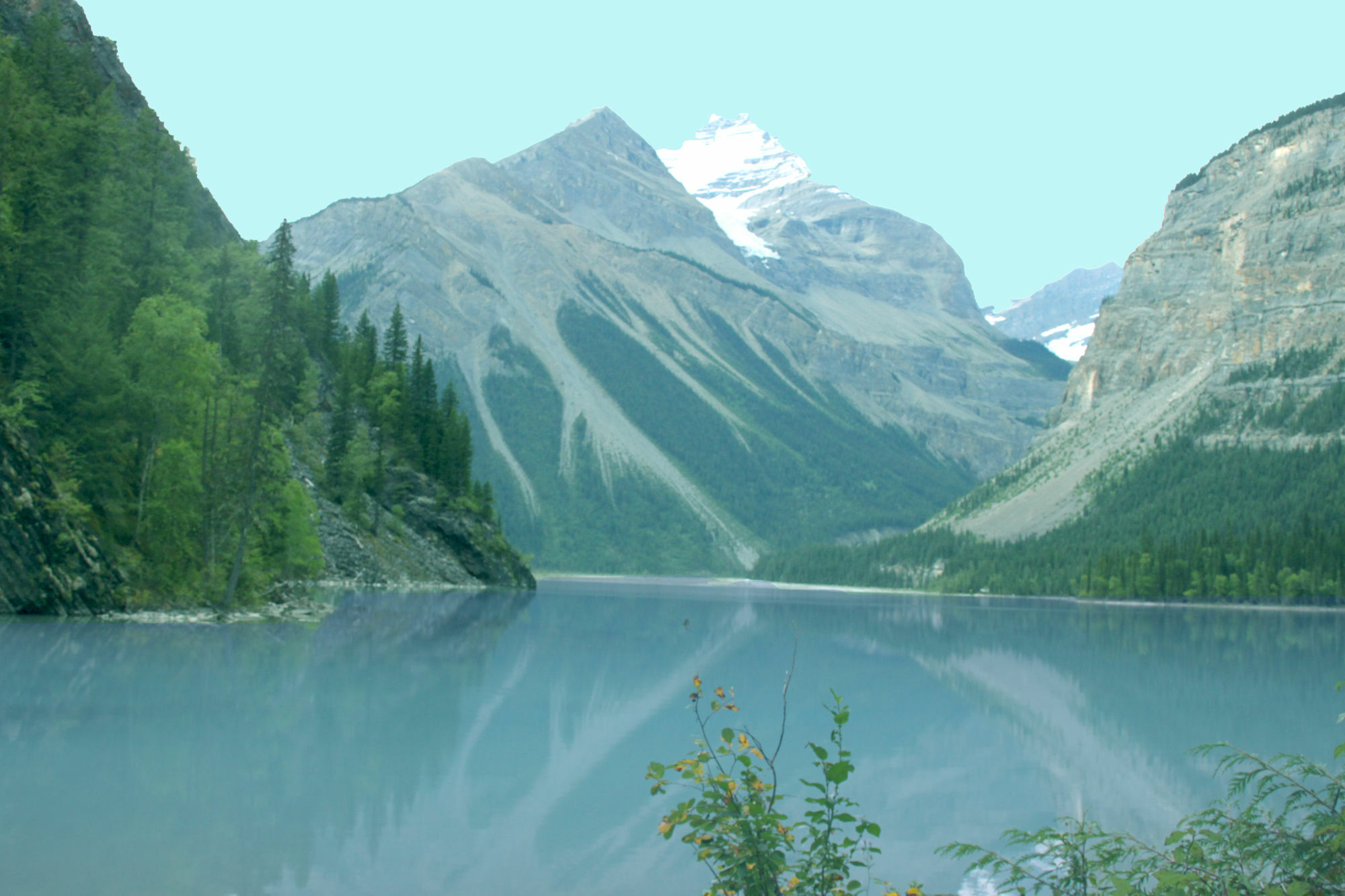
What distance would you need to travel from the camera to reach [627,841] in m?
17.2

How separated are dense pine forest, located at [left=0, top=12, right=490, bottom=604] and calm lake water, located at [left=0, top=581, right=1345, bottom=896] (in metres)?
5.40

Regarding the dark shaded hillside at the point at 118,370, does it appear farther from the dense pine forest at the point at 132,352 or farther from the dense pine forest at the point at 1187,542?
the dense pine forest at the point at 1187,542

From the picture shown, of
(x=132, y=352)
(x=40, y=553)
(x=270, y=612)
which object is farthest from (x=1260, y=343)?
(x=40, y=553)

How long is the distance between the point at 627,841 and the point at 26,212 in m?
39.6

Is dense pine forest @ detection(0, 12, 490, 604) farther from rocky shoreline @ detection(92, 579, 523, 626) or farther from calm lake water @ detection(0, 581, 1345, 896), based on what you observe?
calm lake water @ detection(0, 581, 1345, 896)

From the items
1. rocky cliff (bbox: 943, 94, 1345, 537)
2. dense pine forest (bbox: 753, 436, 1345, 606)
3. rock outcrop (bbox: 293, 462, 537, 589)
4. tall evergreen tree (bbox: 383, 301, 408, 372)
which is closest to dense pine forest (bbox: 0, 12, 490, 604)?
rock outcrop (bbox: 293, 462, 537, 589)

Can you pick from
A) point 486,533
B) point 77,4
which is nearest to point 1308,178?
point 486,533

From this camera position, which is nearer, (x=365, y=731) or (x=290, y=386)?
(x=365, y=731)

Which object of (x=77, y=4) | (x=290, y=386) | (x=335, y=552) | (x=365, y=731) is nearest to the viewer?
(x=365, y=731)

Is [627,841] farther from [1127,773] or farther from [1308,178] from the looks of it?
[1308,178]

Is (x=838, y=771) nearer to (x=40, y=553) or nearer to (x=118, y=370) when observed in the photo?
(x=40, y=553)

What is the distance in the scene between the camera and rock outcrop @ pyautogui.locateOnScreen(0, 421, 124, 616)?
36406mm

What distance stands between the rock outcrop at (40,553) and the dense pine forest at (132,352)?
2.79 ft

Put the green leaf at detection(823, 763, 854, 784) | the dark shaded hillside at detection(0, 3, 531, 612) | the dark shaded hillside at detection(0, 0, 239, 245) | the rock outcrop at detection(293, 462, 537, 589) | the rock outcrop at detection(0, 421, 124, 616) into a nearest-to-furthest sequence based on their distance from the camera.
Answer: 1. the green leaf at detection(823, 763, 854, 784)
2. the rock outcrop at detection(0, 421, 124, 616)
3. the dark shaded hillside at detection(0, 3, 531, 612)
4. the dark shaded hillside at detection(0, 0, 239, 245)
5. the rock outcrop at detection(293, 462, 537, 589)
